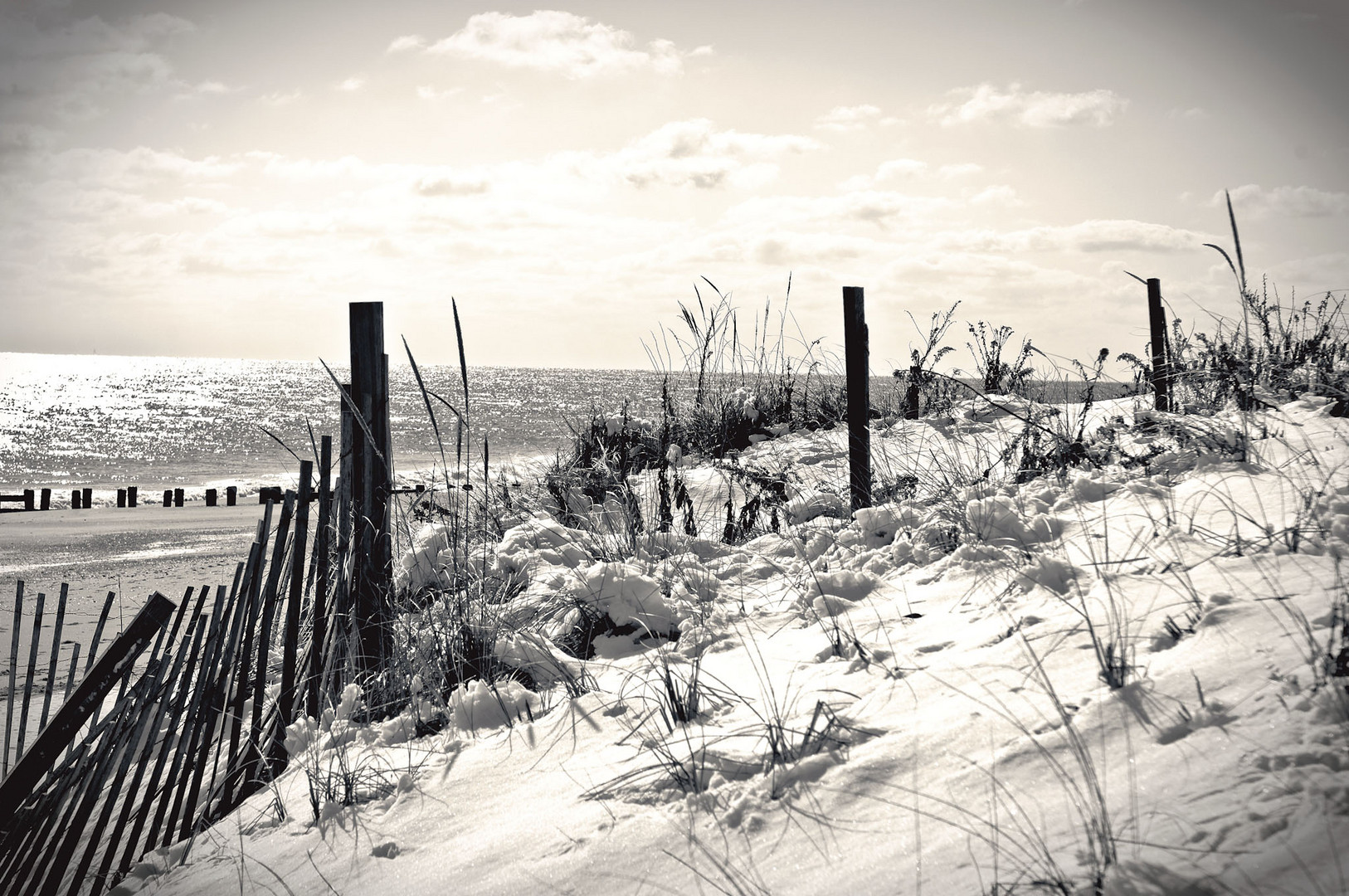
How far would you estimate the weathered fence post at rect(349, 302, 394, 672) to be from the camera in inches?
122

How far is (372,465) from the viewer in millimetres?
3154

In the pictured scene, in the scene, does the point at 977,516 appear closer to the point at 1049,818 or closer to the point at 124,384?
the point at 1049,818

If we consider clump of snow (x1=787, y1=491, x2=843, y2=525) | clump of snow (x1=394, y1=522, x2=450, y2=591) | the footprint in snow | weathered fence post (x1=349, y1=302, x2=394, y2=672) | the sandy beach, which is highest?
weathered fence post (x1=349, y1=302, x2=394, y2=672)

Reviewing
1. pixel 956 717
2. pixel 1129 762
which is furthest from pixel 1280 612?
pixel 956 717

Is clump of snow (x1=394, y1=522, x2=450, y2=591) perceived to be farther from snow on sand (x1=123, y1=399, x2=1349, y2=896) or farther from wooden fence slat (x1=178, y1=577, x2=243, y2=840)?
wooden fence slat (x1=178, y1=577, x2=243, y2=840)

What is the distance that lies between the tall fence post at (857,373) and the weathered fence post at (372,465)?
2599mm

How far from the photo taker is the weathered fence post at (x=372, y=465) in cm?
309

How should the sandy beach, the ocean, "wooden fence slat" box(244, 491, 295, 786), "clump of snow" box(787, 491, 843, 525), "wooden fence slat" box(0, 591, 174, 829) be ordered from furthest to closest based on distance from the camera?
the ocean
the sandy beach
"clump of snow" box(787, 491, 843, 525)
"wooden fence slat" box(244, 491, 295, 786)
"wooden fence slat" box(0, 591, 174, 829)

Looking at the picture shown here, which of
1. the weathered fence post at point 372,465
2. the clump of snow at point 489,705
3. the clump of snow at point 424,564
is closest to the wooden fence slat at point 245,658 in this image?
the weathered fence post at point 372,465

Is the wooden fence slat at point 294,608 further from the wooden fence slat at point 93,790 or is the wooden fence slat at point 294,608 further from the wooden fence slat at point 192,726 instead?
the wooden fence slat at point 93,790

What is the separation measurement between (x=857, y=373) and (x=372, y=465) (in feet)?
9.54

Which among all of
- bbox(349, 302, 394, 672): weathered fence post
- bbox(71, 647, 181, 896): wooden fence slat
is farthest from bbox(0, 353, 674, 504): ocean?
bbox(71, 647, 181, 896): wooden fence slat

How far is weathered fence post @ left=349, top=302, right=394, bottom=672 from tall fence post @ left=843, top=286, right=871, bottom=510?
102 inches

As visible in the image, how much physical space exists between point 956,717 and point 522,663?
4.88 ft
